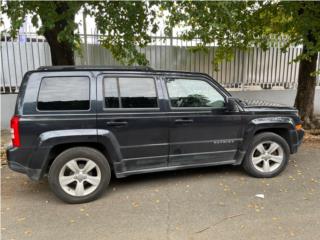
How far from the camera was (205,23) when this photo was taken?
510 centimetres

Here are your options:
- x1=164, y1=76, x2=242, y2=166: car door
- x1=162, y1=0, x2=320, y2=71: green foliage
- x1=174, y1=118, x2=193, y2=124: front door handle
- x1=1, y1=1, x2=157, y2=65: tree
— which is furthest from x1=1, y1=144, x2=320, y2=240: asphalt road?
x1=162, y1=0, x2=320, y2=71: green foliage

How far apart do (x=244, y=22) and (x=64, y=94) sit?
5.11 meters

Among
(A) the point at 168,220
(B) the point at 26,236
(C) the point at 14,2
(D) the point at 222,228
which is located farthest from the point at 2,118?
(D) the point at 222,228

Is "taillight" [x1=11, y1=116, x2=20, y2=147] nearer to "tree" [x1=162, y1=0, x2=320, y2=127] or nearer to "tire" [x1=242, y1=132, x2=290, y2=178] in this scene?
"tree" [x1=162, y1=0, x2=320, y2=127]

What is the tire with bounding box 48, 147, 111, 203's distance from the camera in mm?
3830

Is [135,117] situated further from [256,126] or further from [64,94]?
[256,126]

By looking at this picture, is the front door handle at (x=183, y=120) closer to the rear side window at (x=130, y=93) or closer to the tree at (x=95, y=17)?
the rear side window at (x=130, y=93)

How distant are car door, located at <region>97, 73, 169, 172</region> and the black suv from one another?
14 mm

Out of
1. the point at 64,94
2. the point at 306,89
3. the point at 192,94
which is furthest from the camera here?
the point at 306,89

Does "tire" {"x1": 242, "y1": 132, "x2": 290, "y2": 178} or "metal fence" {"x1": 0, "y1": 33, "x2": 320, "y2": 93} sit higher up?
"metal fence" {"x1": 0, "y1": 33, "x2": 320, "y2": 93}

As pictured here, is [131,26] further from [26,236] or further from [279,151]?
[26,236]

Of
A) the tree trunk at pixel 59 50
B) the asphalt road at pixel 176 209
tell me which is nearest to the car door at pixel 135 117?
the asphalt road at pixel 176 209

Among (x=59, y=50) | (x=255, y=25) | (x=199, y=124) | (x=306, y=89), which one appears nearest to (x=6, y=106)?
(x=59, y=50)

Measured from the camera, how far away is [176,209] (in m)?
3.79
